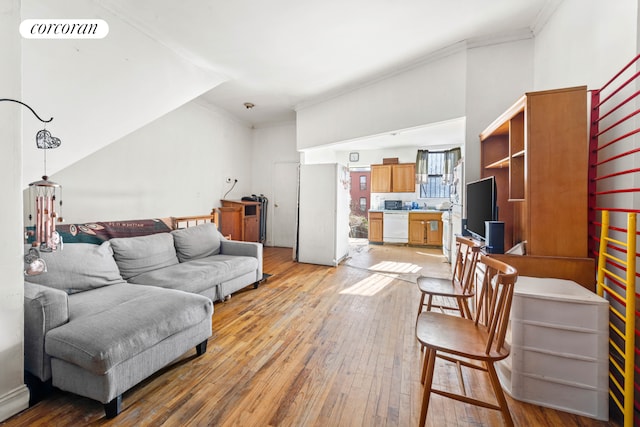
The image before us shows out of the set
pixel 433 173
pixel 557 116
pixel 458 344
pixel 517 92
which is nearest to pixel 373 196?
pixel 433 173

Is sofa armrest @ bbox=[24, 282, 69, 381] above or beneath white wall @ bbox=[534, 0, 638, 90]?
beneath

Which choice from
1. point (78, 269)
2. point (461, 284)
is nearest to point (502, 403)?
point (461, 284)

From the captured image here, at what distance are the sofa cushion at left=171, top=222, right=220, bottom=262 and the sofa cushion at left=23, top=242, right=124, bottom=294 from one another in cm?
82

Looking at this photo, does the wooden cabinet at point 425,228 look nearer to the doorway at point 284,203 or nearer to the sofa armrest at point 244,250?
the doorway at point 284,203

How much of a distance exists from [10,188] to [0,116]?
36cm

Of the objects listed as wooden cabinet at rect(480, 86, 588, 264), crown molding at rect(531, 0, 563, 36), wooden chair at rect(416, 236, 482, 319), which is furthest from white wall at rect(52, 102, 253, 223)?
crown molding at rect(531, 0, 563, 36)

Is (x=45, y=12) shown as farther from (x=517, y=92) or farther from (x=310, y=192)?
(x=517, y=92)

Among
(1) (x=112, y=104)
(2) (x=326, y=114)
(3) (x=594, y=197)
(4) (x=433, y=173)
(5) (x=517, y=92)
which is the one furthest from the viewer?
(4) (x=433, y=173)

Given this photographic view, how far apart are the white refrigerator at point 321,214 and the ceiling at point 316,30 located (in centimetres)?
153

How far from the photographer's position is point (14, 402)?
145 centimetres

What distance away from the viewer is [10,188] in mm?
1452

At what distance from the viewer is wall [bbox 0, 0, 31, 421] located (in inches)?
55.8

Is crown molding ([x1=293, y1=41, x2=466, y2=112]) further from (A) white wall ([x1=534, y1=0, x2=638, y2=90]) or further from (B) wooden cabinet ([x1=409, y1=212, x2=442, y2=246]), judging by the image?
(B) wooden cabinet ([x1=409, y1=212, x2=442, y2=246])

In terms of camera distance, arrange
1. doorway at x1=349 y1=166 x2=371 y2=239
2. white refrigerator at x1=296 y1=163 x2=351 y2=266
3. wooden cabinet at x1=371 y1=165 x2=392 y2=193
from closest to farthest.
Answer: white refrigerator at x1=296 y1=163 x2=351 y2=266
wooden cabinet at x1=371 y1=165 x2=392 y2=193
doorway at x1=349 y1=166 x2=371 y2=239
